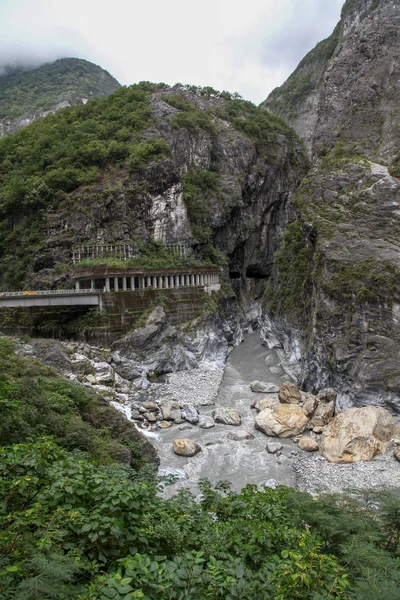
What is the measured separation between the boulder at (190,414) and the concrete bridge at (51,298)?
1391 cm

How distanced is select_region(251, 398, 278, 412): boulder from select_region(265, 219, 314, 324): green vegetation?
9.21 meters

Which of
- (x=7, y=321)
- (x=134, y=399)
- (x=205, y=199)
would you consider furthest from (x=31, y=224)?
(x=134, y=399)

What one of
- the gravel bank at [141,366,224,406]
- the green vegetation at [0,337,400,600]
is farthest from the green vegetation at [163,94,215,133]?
the green vegetation at [0,337,400,600]

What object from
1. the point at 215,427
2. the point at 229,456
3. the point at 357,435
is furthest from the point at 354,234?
the point at 229,456

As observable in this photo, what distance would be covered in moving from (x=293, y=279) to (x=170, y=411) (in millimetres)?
20607

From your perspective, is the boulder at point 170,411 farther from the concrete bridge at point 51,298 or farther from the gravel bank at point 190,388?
the concrete bridge at point 51,298

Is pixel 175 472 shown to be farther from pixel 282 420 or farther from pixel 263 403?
pixel 263 403

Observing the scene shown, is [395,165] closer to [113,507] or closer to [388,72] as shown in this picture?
[388,72]

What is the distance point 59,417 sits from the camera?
11875 mm

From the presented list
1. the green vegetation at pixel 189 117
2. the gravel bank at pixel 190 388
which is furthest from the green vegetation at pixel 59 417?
the green vegetation at pixel 189 117

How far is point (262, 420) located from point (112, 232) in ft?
88.6

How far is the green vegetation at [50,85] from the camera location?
102 meters

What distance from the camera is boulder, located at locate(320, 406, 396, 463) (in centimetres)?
1850

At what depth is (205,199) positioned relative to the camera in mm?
49781
